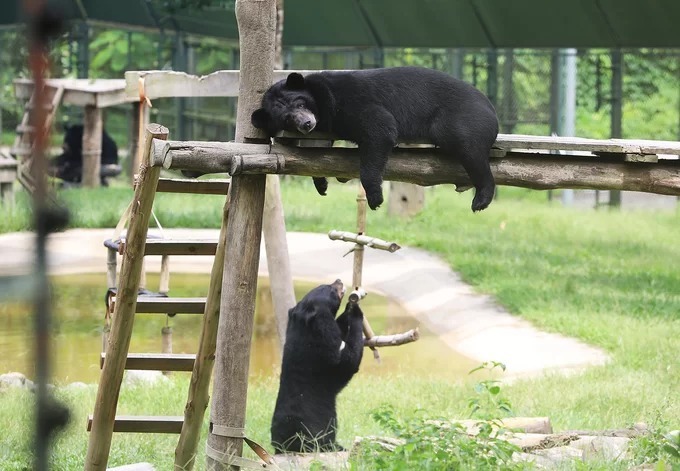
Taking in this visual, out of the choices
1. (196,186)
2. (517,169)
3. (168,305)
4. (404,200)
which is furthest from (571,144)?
(404,200)

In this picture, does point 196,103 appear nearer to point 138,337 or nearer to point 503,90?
point 503,90

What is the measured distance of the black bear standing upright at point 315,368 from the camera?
528cm

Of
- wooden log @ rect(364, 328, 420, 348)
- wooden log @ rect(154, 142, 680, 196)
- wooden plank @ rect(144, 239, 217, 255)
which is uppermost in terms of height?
wooden log @ rect(154, 142, 680, 196)

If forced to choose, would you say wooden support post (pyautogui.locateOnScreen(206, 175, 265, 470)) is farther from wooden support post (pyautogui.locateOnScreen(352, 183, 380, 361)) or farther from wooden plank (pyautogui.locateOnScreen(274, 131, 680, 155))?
wooden support post (pyautogui.locateOnScreen(352, 183, 380, 361))

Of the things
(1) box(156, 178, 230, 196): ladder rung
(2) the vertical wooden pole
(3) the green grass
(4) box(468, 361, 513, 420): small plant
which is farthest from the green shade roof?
(2) the vertical wooden pole

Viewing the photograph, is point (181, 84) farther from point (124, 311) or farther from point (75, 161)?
point (75, 161)

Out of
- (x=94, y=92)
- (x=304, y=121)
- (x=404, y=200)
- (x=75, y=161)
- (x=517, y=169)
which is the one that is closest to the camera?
(x=304, y=121)

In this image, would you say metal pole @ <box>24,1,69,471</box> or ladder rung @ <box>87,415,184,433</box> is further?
ladder rung @ <box>87,415,184,433</box>

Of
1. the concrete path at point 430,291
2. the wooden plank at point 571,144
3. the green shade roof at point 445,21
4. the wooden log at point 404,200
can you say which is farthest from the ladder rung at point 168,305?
the green shade roof at point 445,21

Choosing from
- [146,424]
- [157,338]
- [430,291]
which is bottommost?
[157,338]

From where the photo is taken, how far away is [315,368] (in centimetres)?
550

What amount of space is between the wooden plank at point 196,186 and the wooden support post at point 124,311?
0.70m

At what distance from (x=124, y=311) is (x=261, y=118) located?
38.3 inches

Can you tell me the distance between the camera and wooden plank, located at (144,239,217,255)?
4.62 m
